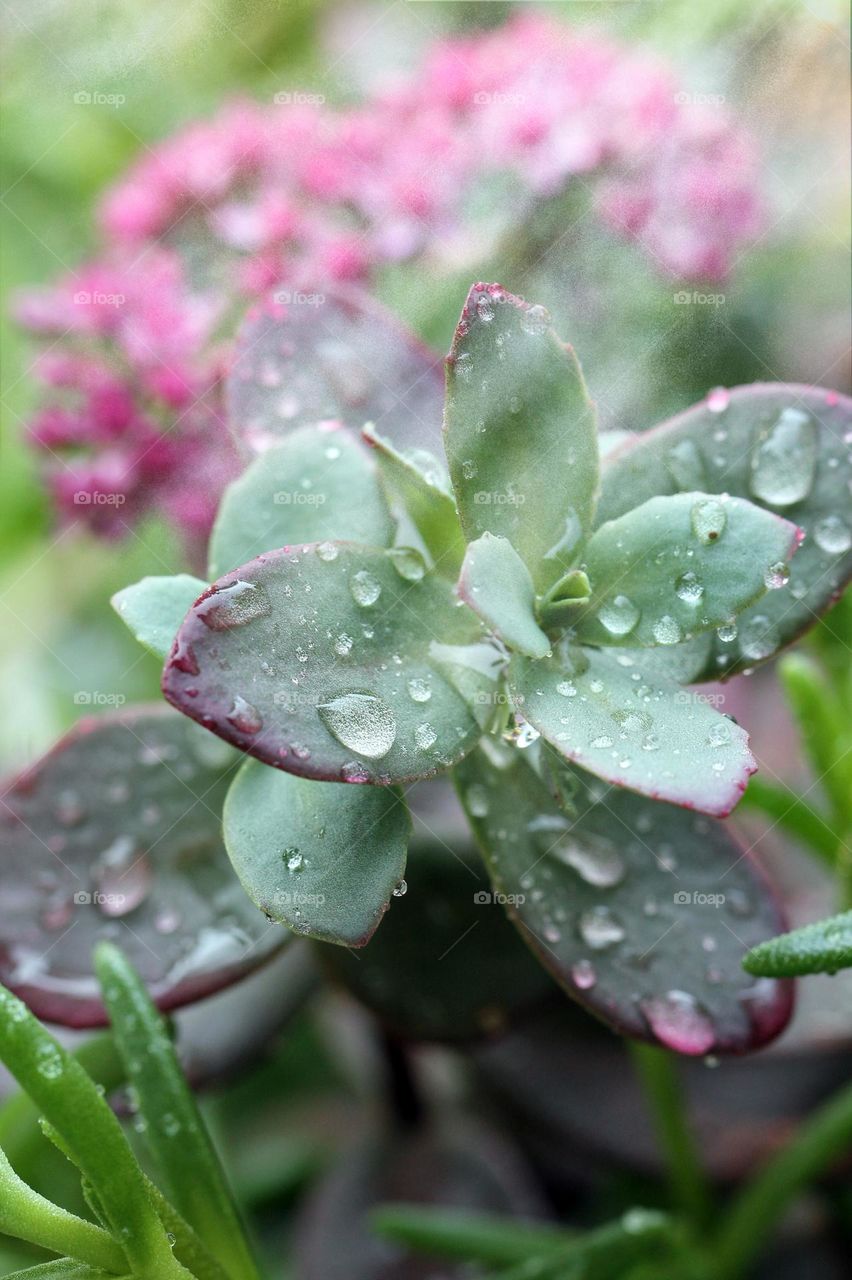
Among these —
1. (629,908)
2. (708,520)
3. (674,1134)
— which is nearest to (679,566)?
(708,520)

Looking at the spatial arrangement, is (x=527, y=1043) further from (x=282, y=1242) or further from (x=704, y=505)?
(x=704, y=505)

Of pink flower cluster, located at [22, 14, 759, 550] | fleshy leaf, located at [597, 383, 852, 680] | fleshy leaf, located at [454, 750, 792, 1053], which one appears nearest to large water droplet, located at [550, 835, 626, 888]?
fleshy leaf, located at [454, 750, 792, 1053]

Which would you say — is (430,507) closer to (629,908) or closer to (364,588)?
(364,588)

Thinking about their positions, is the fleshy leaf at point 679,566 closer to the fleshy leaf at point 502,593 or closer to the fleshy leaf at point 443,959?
the fleshy leaf at point 502,593

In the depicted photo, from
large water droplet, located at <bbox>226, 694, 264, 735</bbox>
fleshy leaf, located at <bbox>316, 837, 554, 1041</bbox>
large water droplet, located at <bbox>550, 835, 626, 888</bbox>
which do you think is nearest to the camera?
large water droplet, located at <bbox>226, 694, 264, 735</bbox>

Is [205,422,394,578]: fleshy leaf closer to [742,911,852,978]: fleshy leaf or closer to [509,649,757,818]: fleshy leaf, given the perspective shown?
[509,649,757,818]: fleshy leaf

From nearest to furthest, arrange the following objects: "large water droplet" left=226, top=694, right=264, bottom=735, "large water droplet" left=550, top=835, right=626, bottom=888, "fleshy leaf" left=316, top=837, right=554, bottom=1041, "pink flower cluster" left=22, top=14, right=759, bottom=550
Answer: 1. "large water droplet" left=226, top=694, right=264, bottom=735
2. "large water droplet" left=550, top=835, right=626, bottom=888
3. "fleshy leaf" left=316, top=837, right=554, bottom=1041
4. "pink flower cluster" left=22, top=14, right=759, bottom=550

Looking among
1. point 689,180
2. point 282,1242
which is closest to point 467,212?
point 689,180

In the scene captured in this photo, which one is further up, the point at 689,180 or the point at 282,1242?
the point at 689,180
